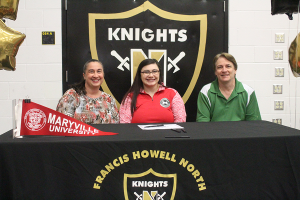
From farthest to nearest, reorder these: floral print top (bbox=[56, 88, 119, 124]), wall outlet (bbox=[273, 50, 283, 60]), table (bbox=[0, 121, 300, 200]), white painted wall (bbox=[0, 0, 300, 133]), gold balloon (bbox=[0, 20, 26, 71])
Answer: wall outlet (bbox=[273, 50, 283, 60])
white painted wall (bbox=[0, 0, 300, 133])
floral print top (bbox=[56, 88, 119, 124])
gold balloon (bbox=[0, 20, 26, 71])
table (bbox=[0, 121, 300, 200])

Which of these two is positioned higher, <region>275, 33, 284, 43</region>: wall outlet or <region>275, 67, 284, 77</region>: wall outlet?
<region>275, 33, 284, 43</region>: wall outlet

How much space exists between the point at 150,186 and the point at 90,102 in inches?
39.1

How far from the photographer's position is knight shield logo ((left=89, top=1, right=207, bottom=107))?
230 centimetres

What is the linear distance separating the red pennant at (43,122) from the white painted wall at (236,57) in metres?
1.36

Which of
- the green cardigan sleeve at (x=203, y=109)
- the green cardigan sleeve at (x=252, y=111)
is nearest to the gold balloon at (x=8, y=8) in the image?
the green cardigan sleeve at (x=203, y=109)

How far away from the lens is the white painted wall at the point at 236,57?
228 cm

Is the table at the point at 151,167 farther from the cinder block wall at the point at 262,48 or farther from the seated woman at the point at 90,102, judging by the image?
the cinder block wall at the point at 262,48

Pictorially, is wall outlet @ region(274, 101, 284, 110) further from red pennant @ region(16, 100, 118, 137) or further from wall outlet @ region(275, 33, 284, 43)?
red pennant @ region(16, 100, 118, 137)

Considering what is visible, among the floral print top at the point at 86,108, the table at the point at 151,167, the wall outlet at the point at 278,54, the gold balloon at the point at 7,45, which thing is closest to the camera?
the table at the point at 151,167

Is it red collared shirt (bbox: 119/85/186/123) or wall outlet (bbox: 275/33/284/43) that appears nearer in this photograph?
red collared shirt (bbox: 119/85/186/123)

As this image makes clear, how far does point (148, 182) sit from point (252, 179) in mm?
435

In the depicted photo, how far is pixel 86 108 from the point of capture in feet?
5.79

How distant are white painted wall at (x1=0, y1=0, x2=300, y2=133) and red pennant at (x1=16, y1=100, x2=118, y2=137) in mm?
1356

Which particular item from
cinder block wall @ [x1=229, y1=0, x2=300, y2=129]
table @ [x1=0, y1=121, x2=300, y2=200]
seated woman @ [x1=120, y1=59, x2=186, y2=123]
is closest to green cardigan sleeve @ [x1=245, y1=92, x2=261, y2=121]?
seated woman @ [x1=120, y1=59, x2=186, y2=123]
